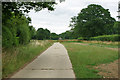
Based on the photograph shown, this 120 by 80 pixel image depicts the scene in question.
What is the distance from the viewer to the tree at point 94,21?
46531mm

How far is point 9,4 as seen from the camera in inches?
303

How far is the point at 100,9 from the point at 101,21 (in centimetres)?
595

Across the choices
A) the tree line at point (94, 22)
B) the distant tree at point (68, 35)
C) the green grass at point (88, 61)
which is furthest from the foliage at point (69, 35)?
the green grass at point (88, 61)

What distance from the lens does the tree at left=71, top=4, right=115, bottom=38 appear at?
46.5 m

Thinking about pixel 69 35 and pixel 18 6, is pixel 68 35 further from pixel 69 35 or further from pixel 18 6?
pixel 18 6

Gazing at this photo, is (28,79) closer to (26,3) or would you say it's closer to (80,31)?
(26,3)

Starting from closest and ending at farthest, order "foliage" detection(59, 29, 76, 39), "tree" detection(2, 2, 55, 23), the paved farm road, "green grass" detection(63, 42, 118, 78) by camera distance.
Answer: the paved farm road
"green grass" detection(63, 42, 118, 78)
"tree" detection(2, 2, 55, 23)
"foliage" detection(59, 29, 76, 39)

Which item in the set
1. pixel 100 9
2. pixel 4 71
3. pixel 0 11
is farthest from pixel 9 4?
pixel 100 9

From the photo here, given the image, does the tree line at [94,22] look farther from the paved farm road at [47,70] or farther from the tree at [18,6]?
the paved farm road at [47,70]

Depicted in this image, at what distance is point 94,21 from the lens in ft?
152

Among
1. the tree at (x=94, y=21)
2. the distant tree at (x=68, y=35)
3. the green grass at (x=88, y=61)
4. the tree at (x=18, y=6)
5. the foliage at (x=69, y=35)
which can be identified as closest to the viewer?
the green grass at (x=88, y=61)

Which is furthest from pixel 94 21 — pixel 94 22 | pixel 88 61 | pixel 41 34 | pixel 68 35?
pixel 88 61

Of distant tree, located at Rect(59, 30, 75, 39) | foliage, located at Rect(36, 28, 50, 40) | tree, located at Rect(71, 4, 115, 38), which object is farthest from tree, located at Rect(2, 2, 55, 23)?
foliage, located at Rect(36, 28, 50, 40)

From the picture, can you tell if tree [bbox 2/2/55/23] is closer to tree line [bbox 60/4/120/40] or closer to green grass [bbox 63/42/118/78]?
green grass [bbox 63/42/118/78]
